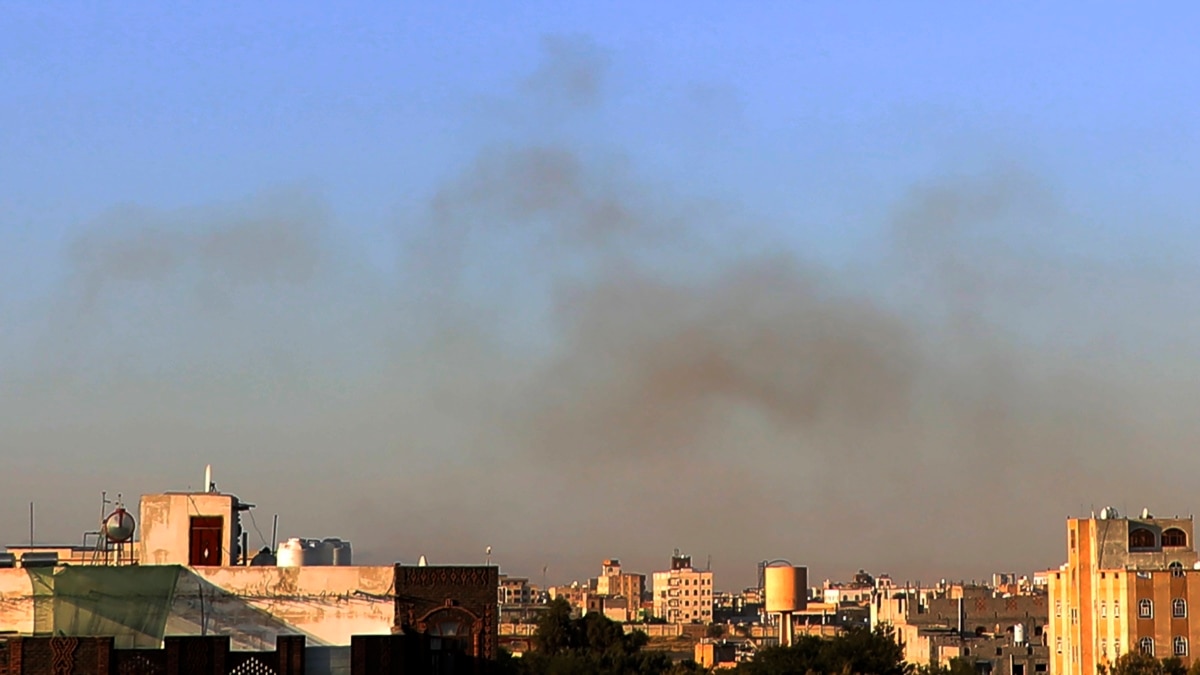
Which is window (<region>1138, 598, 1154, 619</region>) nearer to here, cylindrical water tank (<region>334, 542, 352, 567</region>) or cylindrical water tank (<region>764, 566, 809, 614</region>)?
cylindrical water tank (<region>764, 566, 809, 614</region>)

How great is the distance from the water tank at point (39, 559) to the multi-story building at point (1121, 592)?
83.9 meters

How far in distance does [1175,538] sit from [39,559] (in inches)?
3732

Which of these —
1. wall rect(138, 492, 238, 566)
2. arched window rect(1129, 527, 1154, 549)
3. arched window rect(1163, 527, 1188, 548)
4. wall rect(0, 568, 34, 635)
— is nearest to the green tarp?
wall rect(0, 568, 34, 635)

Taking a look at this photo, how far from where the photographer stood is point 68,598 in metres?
56.5

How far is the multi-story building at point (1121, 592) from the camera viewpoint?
136000mm

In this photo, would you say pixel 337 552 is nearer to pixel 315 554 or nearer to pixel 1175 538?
pixel 315 554

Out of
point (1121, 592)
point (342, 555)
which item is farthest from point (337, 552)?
point (1121, 592)

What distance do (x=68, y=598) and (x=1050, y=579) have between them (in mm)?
106170

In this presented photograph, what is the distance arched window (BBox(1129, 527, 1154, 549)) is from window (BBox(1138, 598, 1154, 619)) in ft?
18.7

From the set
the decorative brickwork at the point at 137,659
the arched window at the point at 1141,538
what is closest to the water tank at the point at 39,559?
the decorative brickwork at the point at 137,659

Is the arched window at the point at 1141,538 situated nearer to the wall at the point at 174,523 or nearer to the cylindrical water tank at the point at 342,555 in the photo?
the cylindrical water tank at the point at 342,555

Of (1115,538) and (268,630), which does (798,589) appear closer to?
(1115,538)

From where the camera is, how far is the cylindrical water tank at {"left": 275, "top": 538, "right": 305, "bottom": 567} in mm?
64625

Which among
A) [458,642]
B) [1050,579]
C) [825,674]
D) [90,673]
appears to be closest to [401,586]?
[458,642]
